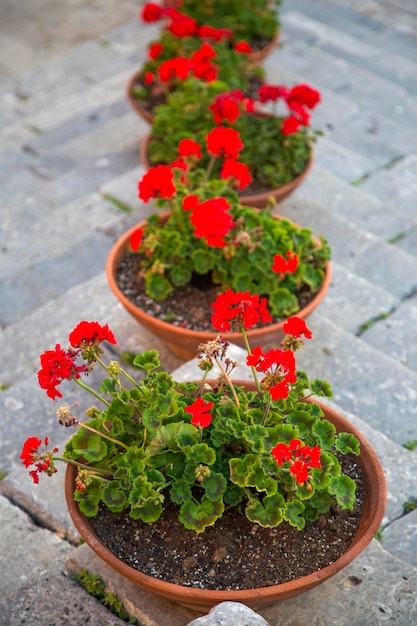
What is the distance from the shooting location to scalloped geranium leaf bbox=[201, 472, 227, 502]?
207 cm

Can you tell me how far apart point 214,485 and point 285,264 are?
0.93 metres

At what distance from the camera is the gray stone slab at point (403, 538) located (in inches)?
96.1

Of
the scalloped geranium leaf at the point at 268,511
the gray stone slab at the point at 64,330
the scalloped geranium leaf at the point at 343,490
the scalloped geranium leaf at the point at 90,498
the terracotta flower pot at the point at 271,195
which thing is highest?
the scalloped geranium leaf at the point at 343,490

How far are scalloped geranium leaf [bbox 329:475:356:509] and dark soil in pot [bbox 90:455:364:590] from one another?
0.13 meters

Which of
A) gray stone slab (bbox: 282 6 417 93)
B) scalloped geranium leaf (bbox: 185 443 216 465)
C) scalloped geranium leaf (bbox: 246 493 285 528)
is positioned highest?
scalloped geranium leaf (bbox: 185 443 216 465)

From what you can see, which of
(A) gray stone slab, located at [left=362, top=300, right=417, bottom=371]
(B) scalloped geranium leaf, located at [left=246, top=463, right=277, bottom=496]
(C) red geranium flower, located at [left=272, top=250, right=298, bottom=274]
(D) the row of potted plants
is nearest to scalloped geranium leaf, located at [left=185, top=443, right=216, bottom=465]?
(D) the row of potted plants

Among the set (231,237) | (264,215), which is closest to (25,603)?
(231,237)

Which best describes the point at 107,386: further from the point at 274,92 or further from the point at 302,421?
the point at 274,92

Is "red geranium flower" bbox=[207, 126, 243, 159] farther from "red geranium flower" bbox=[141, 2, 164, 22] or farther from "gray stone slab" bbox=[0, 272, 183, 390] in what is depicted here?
"red geranium flower" bbox=[141, 2, 164, 22]

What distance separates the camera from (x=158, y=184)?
9.39 ft

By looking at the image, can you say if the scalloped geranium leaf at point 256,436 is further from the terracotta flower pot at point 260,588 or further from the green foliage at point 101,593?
the green foliage at point 101,593

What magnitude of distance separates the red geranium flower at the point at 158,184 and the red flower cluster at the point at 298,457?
119cm

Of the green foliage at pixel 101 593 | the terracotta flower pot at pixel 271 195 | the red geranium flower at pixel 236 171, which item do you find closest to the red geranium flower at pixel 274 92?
the terracotta flower pot at pixel 271 195

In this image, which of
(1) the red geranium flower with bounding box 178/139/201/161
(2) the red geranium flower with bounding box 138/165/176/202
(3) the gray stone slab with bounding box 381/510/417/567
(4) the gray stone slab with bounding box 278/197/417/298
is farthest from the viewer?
(4) the gray stone slab with bounding box 278/197/417/298
